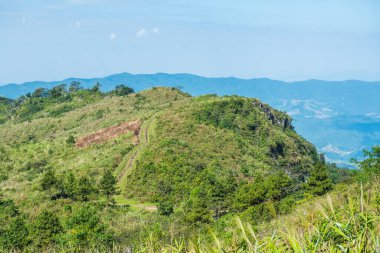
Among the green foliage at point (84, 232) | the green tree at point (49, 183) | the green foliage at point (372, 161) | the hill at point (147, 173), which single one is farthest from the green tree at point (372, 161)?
the green tree at point (49, 183)

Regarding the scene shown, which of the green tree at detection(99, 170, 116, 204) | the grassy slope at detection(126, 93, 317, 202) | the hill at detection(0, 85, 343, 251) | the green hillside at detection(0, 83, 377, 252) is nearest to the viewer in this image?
the green hillside at detection(0, 83, 377, 252)

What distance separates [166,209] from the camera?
1503 inches

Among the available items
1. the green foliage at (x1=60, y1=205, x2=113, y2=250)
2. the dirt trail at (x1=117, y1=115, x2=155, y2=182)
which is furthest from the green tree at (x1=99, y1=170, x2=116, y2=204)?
the green foliage at (x1=60, y1=205, x2=113, y2=250)

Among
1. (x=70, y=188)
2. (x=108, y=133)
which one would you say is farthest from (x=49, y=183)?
(x=108, y=133)

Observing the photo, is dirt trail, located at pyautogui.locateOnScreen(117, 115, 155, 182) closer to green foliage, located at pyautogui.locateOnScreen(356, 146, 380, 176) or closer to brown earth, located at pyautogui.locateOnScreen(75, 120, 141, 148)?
brown earth, located at pyautogui.locateOnScreen(75, 120, 141, 148)

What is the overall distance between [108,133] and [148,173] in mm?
21780

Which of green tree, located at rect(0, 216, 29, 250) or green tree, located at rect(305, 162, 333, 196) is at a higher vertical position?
green tree, located at rect(305, 162, 333, 196)

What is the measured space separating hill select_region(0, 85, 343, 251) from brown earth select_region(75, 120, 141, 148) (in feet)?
0.70

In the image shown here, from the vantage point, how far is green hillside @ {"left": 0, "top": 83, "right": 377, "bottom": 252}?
29.1 meters

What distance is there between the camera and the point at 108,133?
69125mm

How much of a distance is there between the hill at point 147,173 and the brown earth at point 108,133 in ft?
0.70

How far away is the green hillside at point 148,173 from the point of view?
95.5 feet

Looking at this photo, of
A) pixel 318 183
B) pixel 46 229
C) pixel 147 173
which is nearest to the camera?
pixel 46 229

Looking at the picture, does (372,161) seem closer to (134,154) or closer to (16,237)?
(134,154)
